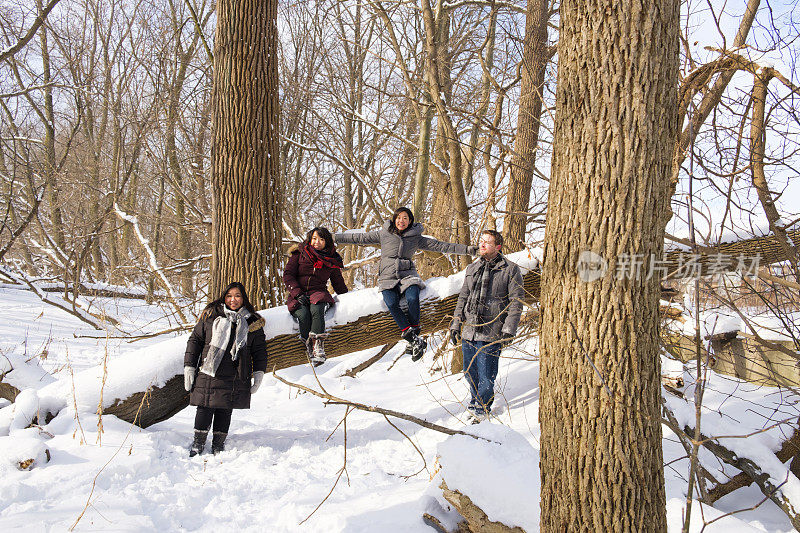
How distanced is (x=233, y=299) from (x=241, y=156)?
1.38 meters

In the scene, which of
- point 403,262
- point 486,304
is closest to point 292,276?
point 403,262

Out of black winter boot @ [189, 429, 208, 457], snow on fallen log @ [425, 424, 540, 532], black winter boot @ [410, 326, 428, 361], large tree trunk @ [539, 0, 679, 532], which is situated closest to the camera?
large tree trunk @ [539, 0, 679, 532]

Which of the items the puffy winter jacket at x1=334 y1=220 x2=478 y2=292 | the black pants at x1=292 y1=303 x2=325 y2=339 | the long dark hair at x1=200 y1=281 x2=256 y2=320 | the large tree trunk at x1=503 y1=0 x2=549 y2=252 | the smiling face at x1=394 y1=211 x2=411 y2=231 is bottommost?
the black pants at x1=292 y1=303 x2=325 y2=339

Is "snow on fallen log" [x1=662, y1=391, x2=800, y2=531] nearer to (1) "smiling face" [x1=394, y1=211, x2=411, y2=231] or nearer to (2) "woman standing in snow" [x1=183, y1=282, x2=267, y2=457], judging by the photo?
(1) "smiling face" [x1=394, y1=211, x2=411, y2=231]

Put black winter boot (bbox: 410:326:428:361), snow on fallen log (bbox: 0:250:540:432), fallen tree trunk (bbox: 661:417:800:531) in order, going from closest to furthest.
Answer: fallen tree trunk (bbox: 661:417:800:531) < snow on fallen log (bbox: 0:250:540:432) < black winter boot (bbox: 410:326:428:361)

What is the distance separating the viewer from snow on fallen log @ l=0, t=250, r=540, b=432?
3890 millimetres

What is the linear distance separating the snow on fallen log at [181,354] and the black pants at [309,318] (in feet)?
0.34

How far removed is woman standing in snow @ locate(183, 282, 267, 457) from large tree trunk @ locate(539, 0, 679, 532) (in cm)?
285

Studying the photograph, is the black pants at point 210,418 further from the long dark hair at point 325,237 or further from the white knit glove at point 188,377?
the long dark hair at point 325,237

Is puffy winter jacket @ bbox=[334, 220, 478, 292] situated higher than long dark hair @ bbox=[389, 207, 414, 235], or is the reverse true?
long dark hair @ bbox=[389, 207, 414, 235]

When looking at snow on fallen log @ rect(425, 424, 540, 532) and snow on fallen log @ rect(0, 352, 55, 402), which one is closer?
snow on fallen log @ rect(425, 424, 540, 532)

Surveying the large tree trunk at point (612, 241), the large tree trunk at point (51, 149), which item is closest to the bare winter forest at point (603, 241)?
the large tree trunk at point (612, 241)

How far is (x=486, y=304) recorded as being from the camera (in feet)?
14.0

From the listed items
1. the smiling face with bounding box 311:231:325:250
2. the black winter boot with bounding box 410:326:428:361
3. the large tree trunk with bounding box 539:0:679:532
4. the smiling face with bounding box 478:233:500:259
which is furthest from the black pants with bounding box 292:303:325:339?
the large tree trunk with bounding box 539:0:679:532
